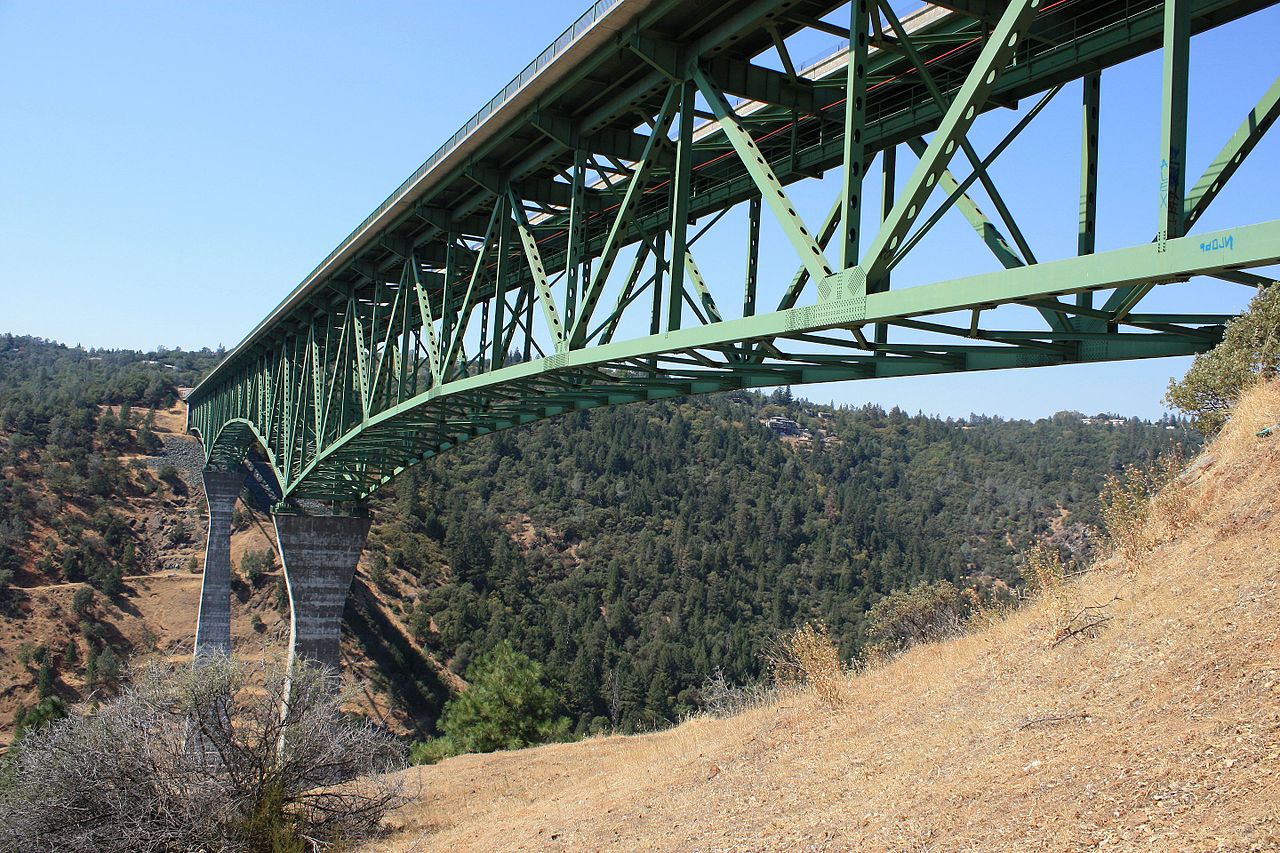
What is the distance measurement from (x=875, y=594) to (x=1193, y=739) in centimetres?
9151

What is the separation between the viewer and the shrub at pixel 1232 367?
44.3 ft

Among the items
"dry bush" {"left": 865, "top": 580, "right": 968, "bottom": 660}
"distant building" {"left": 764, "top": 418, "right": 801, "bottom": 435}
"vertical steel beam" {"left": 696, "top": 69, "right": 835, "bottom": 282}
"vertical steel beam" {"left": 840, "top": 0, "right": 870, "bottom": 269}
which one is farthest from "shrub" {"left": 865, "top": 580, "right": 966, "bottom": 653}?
"distant building" {"left": 764, "top": 418, "right": 801, "bottom": 435}

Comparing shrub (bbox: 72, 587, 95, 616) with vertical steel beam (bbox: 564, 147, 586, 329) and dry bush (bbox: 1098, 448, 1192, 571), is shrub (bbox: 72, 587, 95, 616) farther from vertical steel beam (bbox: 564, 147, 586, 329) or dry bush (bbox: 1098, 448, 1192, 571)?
dry bush (bbox: 1098, 448, 1192, 571)

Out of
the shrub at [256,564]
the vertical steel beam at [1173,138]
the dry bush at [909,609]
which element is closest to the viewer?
the vertical steel beam at [1173,138]

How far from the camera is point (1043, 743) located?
8.07 m

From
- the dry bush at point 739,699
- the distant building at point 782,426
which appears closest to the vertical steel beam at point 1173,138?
the dry bush at point 739,699

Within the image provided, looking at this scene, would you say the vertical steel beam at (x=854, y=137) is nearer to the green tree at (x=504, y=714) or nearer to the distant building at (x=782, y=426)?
the green tree at (x=504, y=714)

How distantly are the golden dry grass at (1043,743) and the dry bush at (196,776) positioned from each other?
141cm

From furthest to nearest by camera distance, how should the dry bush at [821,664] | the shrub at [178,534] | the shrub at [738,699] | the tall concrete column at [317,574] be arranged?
the shrub at [178,534]
the tall concrete column at [317,574]
the shrub at [738,699]
the dry bush at [821,664]

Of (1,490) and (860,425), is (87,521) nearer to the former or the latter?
(1,490)

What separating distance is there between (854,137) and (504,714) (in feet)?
104

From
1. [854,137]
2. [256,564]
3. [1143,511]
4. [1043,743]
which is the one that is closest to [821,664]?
[1143,511]

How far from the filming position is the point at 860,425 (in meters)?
175

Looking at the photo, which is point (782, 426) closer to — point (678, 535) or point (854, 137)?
point (678, 535)
